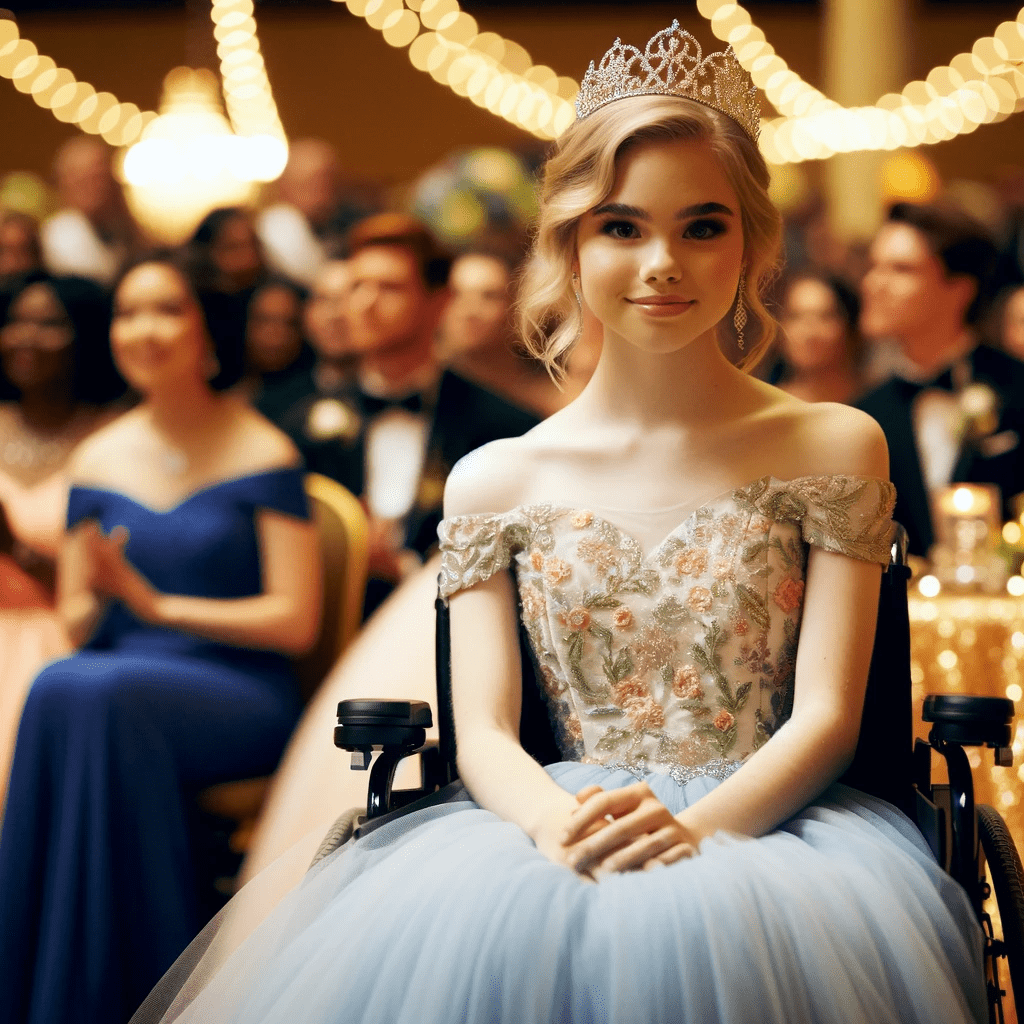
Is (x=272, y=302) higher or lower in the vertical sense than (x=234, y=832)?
higher

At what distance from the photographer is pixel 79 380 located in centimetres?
423

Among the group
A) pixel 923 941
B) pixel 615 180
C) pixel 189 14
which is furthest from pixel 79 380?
pixel 189 14

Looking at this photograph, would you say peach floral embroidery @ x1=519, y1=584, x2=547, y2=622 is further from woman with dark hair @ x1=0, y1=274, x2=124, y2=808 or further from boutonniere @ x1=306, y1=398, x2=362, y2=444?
woman with dark hair @ x1=0, y1=274, x2=124, y2=808

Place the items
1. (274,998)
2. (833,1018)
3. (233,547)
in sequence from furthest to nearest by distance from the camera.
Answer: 1. (233,547)
2. (274,998)
3. (833,1018)

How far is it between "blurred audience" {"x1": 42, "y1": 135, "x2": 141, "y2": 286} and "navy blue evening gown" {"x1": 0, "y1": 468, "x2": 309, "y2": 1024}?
251cm

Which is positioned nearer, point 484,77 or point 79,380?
point 79,380

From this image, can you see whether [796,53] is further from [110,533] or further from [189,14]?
[110,533]

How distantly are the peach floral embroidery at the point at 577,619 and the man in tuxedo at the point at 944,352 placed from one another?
7.54ft

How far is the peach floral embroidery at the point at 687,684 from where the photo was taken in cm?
160

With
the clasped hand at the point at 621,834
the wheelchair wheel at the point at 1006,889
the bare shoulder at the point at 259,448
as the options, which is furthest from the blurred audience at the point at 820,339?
the clasped hand at the point at 621,834

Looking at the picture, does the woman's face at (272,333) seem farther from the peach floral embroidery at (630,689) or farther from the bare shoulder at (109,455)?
the peach floral embroidery at (630,689)

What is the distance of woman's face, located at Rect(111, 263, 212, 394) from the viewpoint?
131 inches

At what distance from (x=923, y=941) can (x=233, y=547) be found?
2.09 metres

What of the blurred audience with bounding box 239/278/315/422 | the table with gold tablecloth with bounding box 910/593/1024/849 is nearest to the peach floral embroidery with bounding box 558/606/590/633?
the table with gold tablecloth with bounding box 910/593/1024/849
